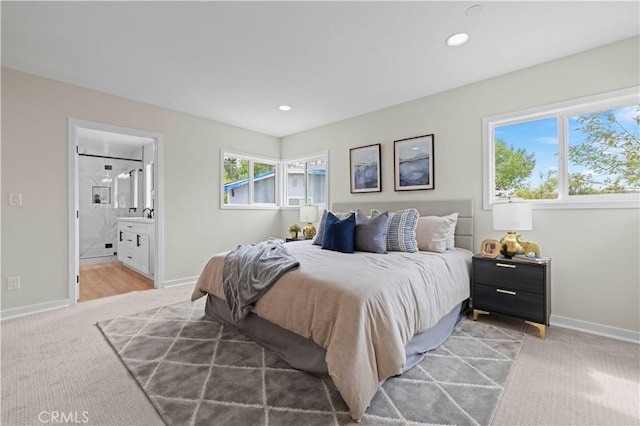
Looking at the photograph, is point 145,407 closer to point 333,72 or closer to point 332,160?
point 333,72

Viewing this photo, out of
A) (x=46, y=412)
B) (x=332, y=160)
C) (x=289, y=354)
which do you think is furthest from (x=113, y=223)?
(x=289, y=354)

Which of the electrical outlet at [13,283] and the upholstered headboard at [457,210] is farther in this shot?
the upholstered headboard at [457,210]

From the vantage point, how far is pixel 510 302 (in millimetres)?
2621

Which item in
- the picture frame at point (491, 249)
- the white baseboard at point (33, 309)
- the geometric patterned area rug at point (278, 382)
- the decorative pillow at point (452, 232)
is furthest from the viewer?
the decorative pillow at point (452, 232)

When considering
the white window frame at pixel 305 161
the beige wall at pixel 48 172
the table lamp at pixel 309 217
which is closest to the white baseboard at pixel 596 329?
the table lamp at pixel 309 217

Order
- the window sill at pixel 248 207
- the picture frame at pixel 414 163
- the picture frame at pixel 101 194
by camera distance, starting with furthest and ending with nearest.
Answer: the picture frame at pixel 101 194 < the window sill at pixel 248 207 < the picture frame at pixel 414 163

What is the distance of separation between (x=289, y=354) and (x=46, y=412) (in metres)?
1.36

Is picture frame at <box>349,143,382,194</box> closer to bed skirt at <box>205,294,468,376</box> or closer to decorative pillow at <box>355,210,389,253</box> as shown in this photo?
decorative pillow at <box>355,210,389,253</box>

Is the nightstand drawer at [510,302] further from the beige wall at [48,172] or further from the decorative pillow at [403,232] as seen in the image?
the beige wall at [48,172]

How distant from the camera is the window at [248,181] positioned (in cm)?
497

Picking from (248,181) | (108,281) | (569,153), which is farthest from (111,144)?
(569,153)

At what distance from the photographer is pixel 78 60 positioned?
9.08ft

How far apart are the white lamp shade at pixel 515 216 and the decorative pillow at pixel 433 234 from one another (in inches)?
19.4

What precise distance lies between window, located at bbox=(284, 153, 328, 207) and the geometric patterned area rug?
3101 millimetres
